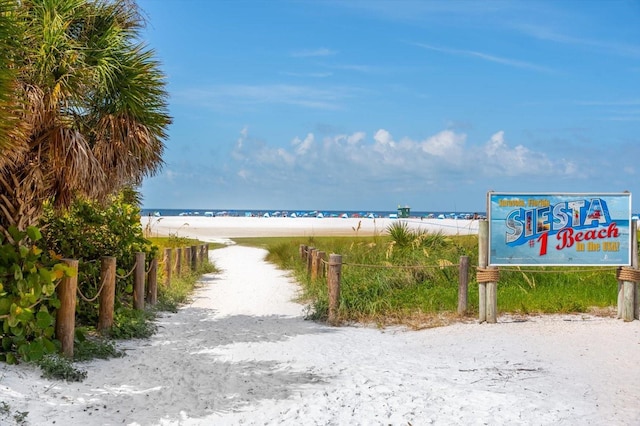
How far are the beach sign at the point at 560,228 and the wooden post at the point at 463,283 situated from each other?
49 centimetres

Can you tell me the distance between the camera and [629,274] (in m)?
10.8

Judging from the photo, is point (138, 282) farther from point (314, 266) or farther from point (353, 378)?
point (353, 378)

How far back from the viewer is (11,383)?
650cm

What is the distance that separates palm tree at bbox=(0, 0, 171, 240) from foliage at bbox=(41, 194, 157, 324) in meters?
0.92

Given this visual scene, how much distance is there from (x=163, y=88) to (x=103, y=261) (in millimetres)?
2894

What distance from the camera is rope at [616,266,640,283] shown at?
35.4 ft

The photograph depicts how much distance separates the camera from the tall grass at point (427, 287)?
11.3 m

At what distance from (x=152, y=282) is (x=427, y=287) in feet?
17.9

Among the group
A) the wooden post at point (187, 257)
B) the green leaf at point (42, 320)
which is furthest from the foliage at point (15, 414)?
the wooden post at point (187, 257)

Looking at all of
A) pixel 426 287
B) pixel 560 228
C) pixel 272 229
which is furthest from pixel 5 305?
pixel 272 229

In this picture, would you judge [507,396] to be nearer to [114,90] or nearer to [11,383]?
[11,383]

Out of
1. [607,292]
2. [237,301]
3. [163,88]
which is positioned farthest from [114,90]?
[607,292]

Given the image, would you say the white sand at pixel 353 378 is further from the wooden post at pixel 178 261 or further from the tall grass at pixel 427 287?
the wooden post at pixel 178 261

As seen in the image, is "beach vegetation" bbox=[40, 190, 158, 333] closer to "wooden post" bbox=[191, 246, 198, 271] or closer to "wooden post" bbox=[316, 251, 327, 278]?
"wooden post" bbox=[316, 251, 327, 278]
